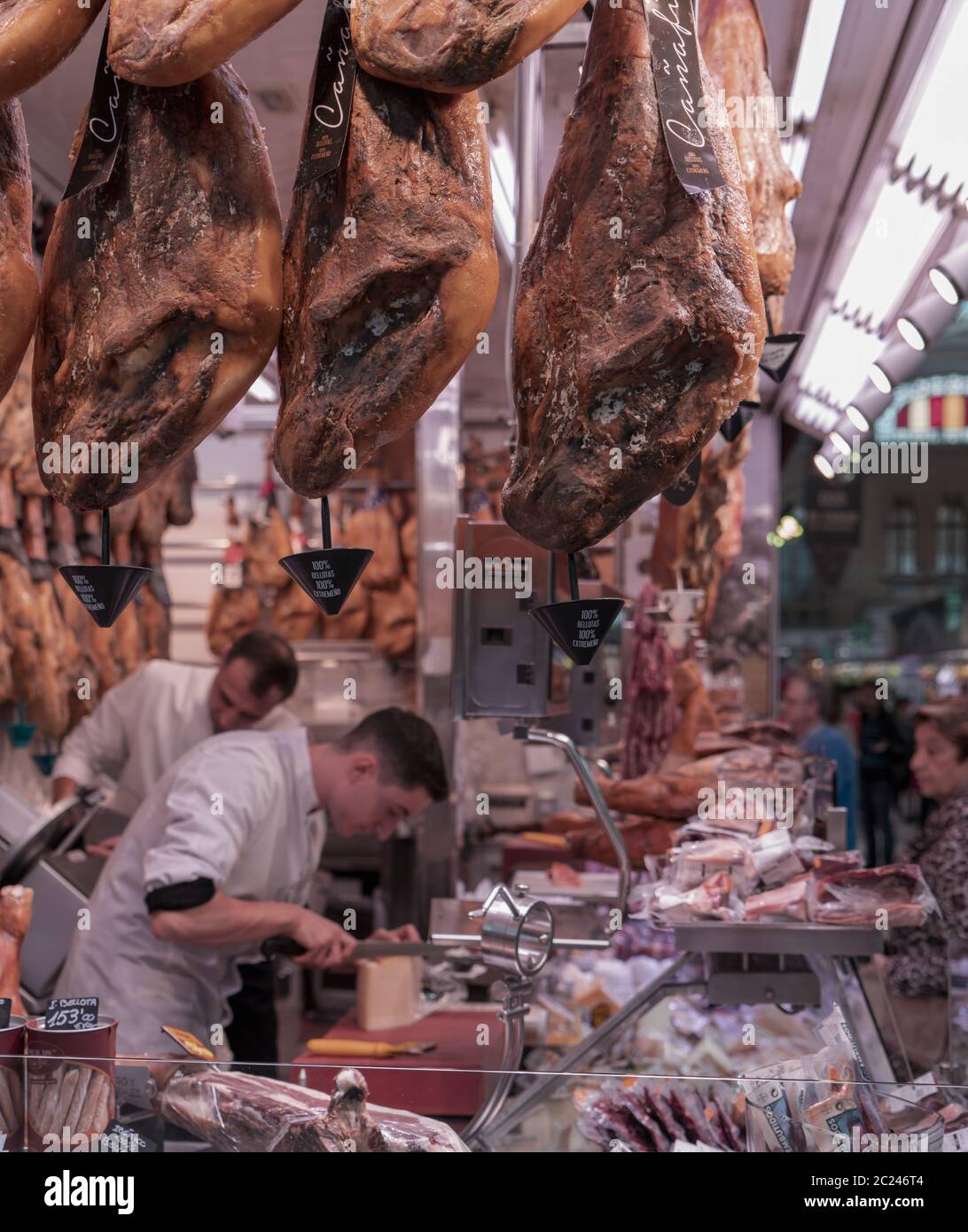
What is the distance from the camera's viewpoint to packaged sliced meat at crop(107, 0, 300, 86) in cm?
153

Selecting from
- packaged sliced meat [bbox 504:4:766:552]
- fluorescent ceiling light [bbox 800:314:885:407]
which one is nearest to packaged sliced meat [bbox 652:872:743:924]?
packaged sliced meat [bbox 504:4:766:552]

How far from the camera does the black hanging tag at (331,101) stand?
5.47 feet

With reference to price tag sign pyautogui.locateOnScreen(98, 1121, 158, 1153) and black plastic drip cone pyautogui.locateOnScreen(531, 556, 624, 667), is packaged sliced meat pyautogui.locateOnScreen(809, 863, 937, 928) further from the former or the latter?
price tag sign pyautogui.locateOnScreen(98, 1121, 158, 1153)

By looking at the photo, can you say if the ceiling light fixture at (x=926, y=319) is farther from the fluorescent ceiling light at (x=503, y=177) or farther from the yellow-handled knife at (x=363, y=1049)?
the yellow-handled knife at (x=363, y=1049)

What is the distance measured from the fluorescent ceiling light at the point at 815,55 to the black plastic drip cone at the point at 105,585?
3195mm

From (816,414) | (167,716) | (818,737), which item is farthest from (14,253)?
(816,414)

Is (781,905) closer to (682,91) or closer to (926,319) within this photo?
(682,91)

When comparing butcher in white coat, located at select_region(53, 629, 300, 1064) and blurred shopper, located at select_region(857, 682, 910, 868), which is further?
blurred shopper, located at select_region(857, 682, 910, 868)

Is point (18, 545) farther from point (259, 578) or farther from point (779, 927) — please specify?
point (779, 927)

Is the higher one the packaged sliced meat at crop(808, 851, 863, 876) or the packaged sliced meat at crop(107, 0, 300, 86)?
the packaged sliced meat at crop(107, 0, 300, 86)

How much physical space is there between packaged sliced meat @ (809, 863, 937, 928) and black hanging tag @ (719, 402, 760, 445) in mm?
1203

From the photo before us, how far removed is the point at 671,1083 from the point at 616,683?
9.55 ft
